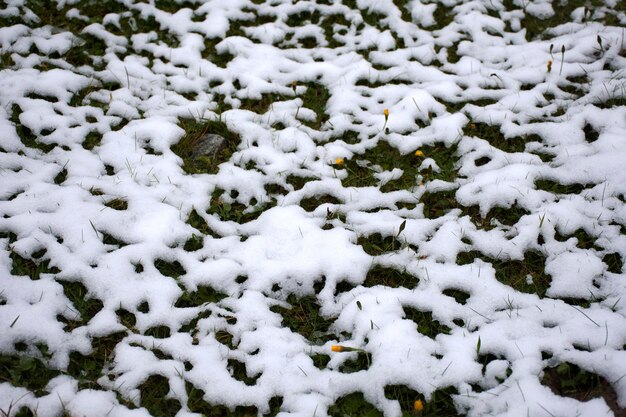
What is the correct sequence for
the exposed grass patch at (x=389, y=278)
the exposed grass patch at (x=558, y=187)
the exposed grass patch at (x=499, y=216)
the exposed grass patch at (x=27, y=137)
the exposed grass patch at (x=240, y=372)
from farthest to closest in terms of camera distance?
the exposed grass patch at (x=27, y=137)
the exposed grass patch at (x=558, y=187)
the exposed grass patch at (x=499, y=216)
the exposed grass patch at (x=389, y=278)
the exposed grass patch at (x=240, y=372)

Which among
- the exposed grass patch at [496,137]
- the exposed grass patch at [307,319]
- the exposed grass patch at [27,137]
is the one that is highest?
the exposed grass patch at [496,137]

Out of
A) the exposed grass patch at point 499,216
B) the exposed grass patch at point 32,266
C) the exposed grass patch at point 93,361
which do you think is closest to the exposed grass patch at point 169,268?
the exposed grass patch at point 93,361

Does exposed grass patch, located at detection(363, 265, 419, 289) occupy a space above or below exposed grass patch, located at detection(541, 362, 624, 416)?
below

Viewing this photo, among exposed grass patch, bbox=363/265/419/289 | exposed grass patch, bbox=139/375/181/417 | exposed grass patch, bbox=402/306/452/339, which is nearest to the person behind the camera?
exposed grass patch, bbox=139/375/181/417

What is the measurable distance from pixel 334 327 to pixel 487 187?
1587 mm

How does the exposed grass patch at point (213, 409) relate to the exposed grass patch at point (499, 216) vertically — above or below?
below

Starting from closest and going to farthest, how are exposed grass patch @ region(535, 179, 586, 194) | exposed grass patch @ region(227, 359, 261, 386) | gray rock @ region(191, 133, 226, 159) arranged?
exposed grass patch @ region(227, 359, 261, 386), exposed grass patch @ region(535, 179, 586, 194), gray rock @ region(191, 133, 226, 159)

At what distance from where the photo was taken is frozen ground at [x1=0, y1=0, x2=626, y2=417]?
2.42m

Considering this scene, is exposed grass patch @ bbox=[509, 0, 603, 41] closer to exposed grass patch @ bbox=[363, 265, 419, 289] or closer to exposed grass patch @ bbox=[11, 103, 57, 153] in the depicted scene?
exposed grass patch @ bbox=[363, 265, 419, 289]

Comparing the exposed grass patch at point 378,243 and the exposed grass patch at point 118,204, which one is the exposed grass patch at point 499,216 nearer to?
the exposed grass patch at point 378,243

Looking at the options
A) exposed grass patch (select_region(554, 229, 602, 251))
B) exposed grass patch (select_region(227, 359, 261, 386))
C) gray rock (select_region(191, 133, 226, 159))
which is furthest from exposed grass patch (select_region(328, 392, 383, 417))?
gray rock (select_region(191, 133, 226, 159))

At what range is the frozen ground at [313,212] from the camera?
95.3 inches

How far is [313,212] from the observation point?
3.36 metres

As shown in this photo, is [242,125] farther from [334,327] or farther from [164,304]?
[334,327]
